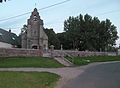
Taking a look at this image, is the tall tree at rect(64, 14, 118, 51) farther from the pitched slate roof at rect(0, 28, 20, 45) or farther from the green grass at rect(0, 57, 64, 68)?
the green grass at rect(0, 57, 64, 68)

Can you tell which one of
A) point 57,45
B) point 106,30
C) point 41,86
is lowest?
point 41,86

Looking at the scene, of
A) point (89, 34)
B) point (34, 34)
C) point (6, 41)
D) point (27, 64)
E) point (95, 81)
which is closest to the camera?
point (95, 81)

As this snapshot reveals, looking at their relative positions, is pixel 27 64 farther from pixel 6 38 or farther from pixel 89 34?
pixel 89 34

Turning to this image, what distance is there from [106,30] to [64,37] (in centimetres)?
1709

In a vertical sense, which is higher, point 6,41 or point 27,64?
point 6,41

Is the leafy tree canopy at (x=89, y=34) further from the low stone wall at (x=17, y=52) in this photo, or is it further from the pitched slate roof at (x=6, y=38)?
the low stone wall at (x=17, y=52)

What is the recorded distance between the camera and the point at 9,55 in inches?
1220

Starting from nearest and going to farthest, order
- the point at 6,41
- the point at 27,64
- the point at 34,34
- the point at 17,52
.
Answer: the point at 27,64 → the point at 17,52 → the point at 6,41 → the point at 34,34

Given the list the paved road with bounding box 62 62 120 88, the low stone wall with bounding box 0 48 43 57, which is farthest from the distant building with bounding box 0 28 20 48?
the paved road with bounding box 62 62 120 88

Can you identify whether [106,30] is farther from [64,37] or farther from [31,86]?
[31,86]

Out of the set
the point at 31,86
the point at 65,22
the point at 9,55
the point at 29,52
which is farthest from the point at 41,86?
the point at 65,22

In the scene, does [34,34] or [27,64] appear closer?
[27,64]

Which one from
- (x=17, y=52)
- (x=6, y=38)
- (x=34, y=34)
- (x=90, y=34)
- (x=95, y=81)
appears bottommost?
(x=95, y=81)

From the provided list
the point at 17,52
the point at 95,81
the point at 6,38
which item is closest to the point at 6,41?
the point at 6,38
